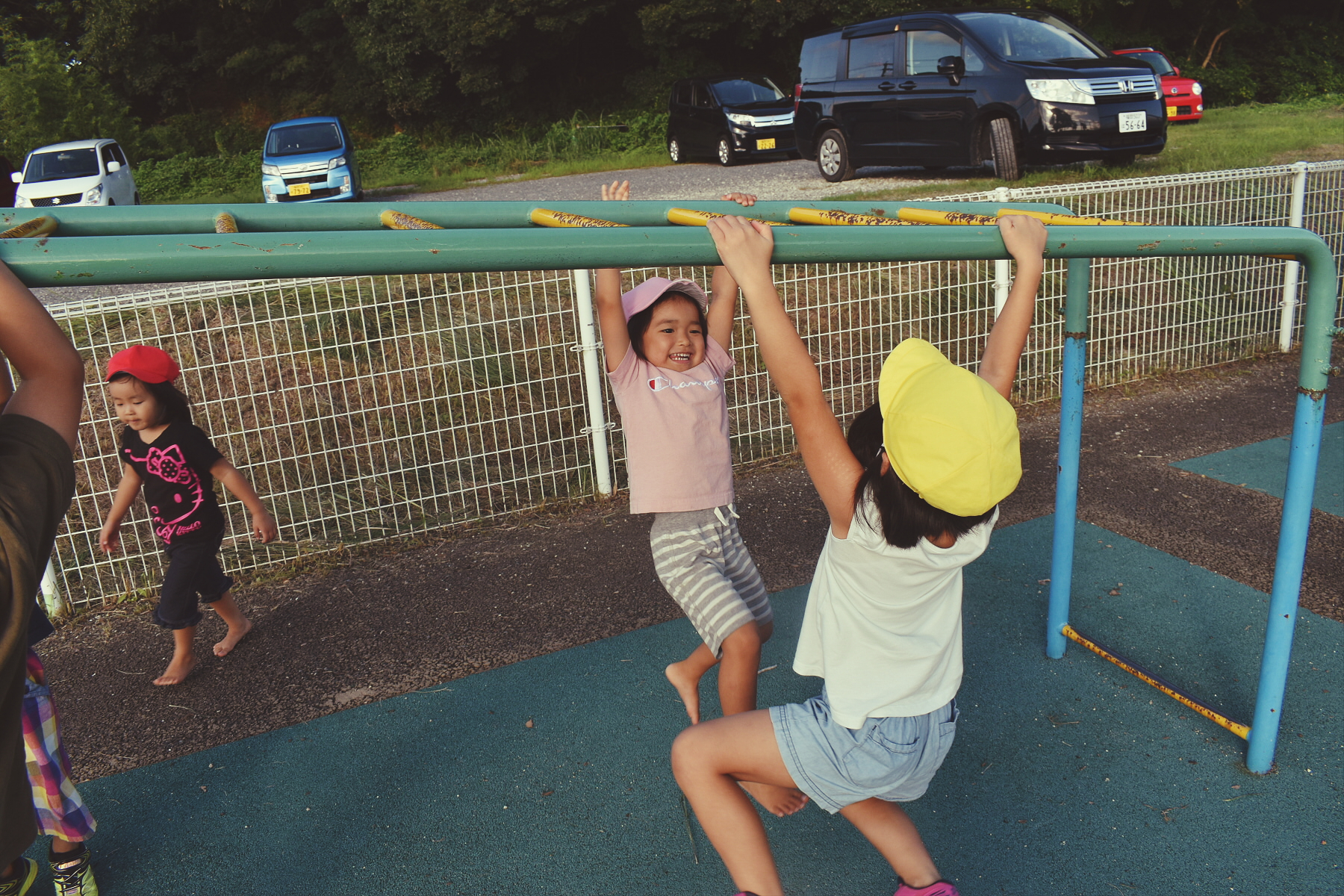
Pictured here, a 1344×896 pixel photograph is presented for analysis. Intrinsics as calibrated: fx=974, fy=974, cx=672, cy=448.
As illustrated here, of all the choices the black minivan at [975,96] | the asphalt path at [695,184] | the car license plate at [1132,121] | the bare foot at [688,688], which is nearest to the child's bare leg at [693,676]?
the bare foot at [688,688]

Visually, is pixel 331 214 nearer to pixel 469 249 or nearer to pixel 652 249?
pixel 469 249

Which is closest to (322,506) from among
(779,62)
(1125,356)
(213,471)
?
(213,471)

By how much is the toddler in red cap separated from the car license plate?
823 cm

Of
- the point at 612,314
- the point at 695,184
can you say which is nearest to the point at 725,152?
the point at 695,184

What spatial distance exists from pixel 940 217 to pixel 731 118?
13.8 m

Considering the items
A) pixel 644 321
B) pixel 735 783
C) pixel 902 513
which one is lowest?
pixel 735 783

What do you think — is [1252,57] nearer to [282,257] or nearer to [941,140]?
[941,140]

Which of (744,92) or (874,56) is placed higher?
(874,56)

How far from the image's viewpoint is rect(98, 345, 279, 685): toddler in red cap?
10.5 feet

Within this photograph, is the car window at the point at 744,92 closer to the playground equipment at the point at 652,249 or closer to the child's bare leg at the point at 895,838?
the playground equipment at the point at 652,249

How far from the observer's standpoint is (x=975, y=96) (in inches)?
365

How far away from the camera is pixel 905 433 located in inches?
62.7

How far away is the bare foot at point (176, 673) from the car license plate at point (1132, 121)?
8594 mm

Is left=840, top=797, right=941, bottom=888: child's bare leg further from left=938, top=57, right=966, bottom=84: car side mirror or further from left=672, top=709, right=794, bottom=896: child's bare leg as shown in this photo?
left=938, top=57, right=966, bottom=84: car side mirror
